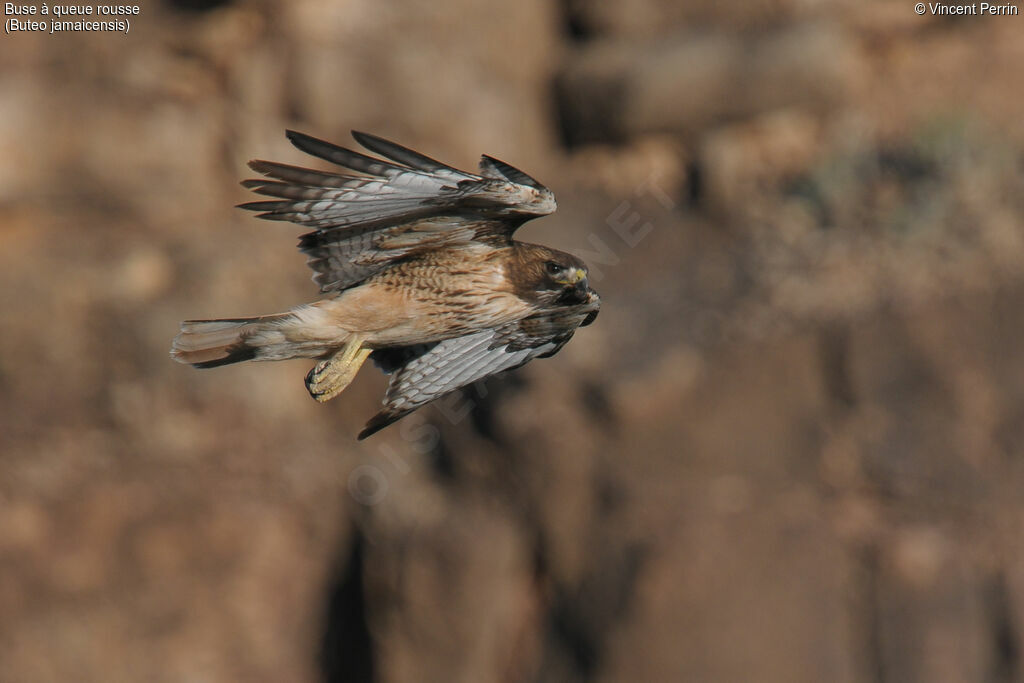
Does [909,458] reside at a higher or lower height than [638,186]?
lower

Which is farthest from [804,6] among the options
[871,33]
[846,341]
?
[846,341]

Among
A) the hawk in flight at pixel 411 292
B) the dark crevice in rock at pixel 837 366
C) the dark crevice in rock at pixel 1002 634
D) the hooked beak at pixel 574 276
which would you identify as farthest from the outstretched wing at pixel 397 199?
the dark crevice in rock at pixel 1002 634

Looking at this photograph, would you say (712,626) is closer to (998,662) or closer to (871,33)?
(998,662)

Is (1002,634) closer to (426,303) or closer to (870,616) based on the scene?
(870,616)

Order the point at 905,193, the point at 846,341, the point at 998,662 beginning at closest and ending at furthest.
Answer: the point at 998,662, the point at 846,341, the point at 905,193

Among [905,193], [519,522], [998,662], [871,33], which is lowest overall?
[998,662]

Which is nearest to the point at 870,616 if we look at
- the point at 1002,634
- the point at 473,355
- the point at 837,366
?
the point at 1002,634
